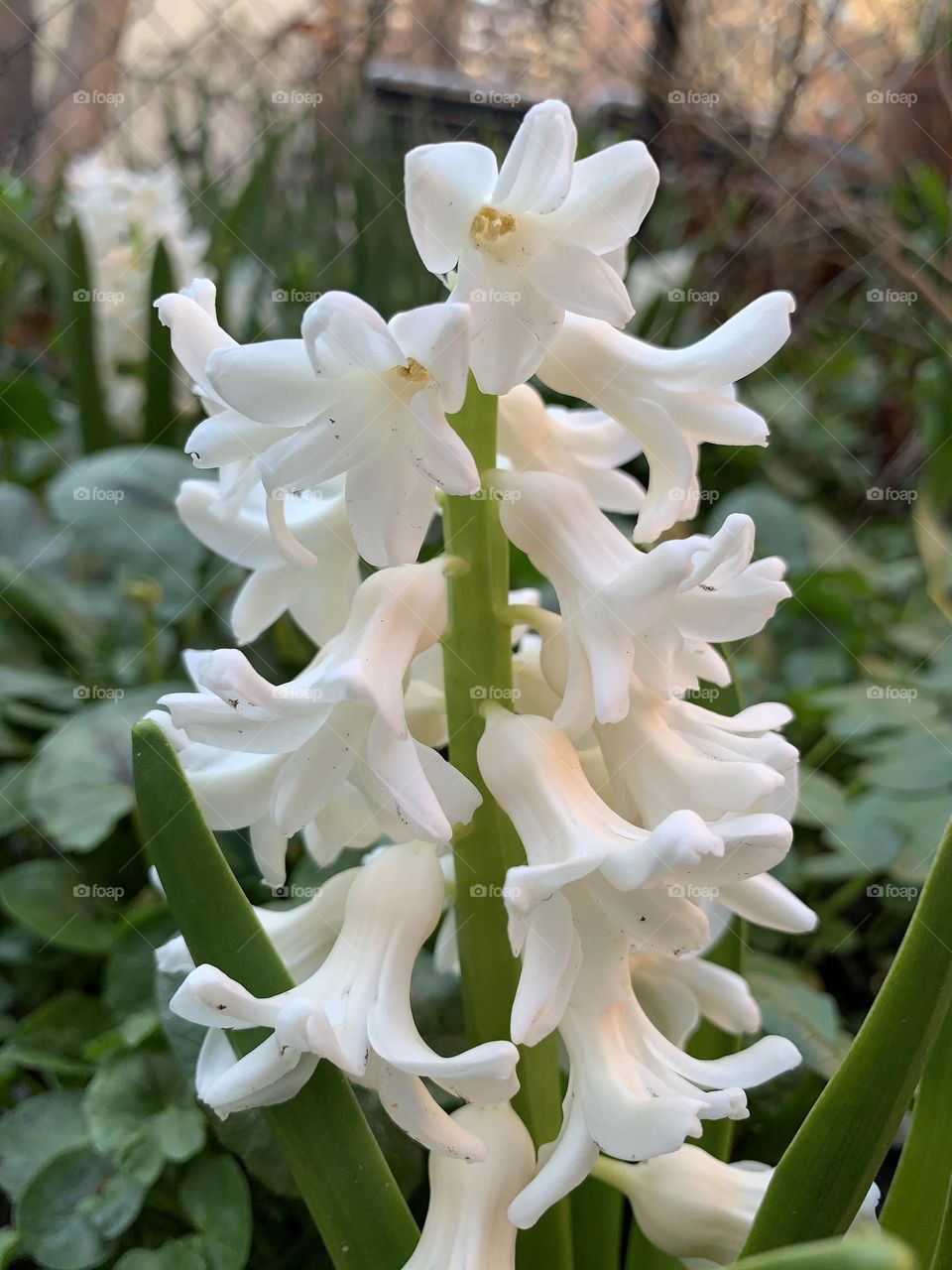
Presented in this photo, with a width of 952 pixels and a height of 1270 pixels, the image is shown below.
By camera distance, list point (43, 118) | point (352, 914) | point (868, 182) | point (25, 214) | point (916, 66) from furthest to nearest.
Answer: point (868, 182)
point (43, 118)
point (25, 214)
point (916, 66)
point (352, 914)

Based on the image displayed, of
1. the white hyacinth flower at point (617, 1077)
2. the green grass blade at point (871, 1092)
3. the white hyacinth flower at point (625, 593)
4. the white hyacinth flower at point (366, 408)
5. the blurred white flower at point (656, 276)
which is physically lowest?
the blurred white flower at point (656, 276)

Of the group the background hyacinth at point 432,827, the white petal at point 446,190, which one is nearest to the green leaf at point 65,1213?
the background hyacinth at point 432,827

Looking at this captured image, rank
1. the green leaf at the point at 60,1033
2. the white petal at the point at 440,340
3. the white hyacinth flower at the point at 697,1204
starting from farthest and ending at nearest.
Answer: the green leaf at the point at 60,1033 → the white hyacinth flower at the point at 697,1204 → the white petal at the point at 440,340

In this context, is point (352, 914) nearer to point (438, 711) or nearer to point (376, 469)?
point (438, 711)

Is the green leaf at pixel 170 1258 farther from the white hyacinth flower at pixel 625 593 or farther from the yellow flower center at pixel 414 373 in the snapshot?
the yellow flower center at pixel 414 373

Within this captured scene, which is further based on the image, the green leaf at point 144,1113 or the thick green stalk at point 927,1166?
the green leaf at point 144,1113

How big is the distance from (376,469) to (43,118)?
2.46m

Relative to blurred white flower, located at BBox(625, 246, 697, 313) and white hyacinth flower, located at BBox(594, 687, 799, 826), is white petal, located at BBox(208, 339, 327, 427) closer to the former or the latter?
white hyacinth flower, located at BBox(594, 687, 799, 826)

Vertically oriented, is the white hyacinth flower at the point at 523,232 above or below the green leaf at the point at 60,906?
above

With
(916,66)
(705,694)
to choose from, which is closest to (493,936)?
(705,694)

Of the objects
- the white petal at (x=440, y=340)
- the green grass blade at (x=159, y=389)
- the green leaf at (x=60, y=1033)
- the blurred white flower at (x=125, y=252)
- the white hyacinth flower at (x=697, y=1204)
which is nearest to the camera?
the white petal at (x=440, y=340)

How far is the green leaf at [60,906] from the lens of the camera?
0.91 m

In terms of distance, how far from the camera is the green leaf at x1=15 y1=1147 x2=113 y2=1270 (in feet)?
2.15

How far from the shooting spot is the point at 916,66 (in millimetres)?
1867
